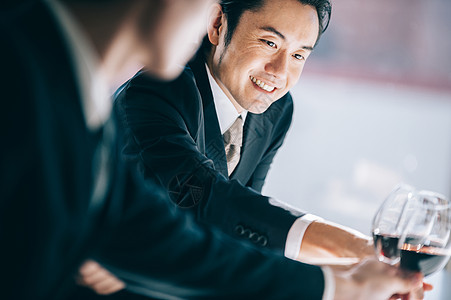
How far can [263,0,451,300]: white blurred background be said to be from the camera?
15.5 ft

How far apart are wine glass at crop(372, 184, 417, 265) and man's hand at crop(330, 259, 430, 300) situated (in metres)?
0.05

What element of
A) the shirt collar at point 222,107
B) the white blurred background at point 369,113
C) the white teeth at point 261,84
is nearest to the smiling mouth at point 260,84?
the white teeth at point 261,84

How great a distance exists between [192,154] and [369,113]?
4285 millimetres

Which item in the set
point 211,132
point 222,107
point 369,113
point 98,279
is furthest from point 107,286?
point 369,113

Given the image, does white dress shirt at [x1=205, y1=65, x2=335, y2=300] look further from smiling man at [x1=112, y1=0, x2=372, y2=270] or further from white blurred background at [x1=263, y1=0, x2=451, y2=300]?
white blurred background at [x1=263, y1=0, x2=451, y2=300]

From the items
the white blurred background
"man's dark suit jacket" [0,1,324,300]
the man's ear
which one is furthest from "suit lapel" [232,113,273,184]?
the white blurred background

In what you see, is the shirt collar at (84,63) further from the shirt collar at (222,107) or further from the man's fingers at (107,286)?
the shirt collar at (222,107)

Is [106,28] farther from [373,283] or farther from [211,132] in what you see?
[211,132]

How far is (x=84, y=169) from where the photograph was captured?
0.49 metres

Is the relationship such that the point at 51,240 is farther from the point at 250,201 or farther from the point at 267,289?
the point at 250,201

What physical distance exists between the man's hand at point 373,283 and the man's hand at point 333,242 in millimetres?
219

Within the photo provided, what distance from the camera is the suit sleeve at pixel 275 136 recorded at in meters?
1.79

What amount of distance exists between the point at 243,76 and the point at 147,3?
1.00 m

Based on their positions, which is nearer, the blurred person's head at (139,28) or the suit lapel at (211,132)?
the blurred person's head at (139,28)
